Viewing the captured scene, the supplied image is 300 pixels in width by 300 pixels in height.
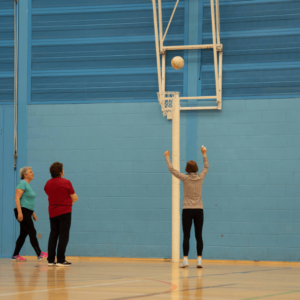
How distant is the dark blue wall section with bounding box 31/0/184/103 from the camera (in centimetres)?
910

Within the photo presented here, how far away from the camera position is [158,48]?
8.84m

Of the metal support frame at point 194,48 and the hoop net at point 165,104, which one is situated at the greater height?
the metal support frame at point 194,48

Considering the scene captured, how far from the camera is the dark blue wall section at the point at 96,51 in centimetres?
910

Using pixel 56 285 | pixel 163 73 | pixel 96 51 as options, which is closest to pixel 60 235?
pixel 56 285

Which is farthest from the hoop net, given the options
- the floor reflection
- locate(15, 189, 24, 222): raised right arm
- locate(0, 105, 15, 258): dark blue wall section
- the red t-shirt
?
the floor reflection

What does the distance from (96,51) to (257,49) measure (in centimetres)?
314

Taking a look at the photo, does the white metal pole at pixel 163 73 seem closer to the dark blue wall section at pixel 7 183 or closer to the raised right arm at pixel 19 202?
the dark blue wall section at pixel 7 183

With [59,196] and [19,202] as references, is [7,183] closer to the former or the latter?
[19,202]

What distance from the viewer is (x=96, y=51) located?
9.29 m

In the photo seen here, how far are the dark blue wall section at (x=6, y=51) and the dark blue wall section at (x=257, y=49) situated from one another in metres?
3.93

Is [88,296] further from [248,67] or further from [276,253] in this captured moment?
[248,67]

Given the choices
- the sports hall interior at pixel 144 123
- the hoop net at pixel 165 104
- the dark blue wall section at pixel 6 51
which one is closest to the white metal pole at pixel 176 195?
the hoop net at pixel 165 104

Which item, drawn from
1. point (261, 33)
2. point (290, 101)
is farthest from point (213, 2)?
point (290, 101)

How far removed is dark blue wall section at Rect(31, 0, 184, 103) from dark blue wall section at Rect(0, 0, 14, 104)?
492 mm
